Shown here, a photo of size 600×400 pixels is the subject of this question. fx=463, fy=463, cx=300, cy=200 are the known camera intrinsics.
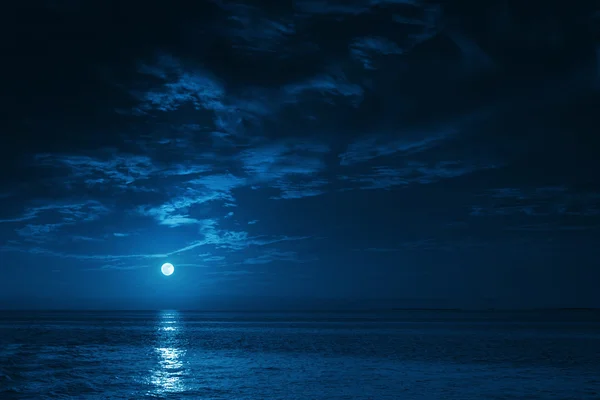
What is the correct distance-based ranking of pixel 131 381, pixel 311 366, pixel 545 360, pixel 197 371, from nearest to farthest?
pixel 131 381
pixel 197 371
pixel 311 366
pixel 545 360

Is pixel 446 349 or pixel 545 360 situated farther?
pixel 446 349

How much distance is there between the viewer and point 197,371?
1082 inches

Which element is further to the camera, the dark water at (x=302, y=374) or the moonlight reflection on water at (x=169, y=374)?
the moonlight reflection on water at (x=169, y=374)

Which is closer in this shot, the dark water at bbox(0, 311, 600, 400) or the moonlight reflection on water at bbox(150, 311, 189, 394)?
the dark water at bbox(0, 311, 600, 400)

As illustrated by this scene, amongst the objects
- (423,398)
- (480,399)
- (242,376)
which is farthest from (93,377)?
(480,399)

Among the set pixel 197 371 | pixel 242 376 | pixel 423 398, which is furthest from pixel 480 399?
pixel 197 371

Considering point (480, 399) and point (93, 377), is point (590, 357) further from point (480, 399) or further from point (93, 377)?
point (93, 377)

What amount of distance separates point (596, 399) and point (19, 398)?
24.0 metres

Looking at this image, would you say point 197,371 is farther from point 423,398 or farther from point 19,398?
point 423,398

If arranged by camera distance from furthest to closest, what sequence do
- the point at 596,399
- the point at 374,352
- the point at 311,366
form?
the point at 374,352
the point at 311,366
the point at 596,399

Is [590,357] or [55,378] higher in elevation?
[55,378]

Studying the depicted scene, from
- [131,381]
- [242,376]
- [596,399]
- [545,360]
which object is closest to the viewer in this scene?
[596,399]

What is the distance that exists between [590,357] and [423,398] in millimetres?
22679

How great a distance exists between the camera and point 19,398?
63.9ft
